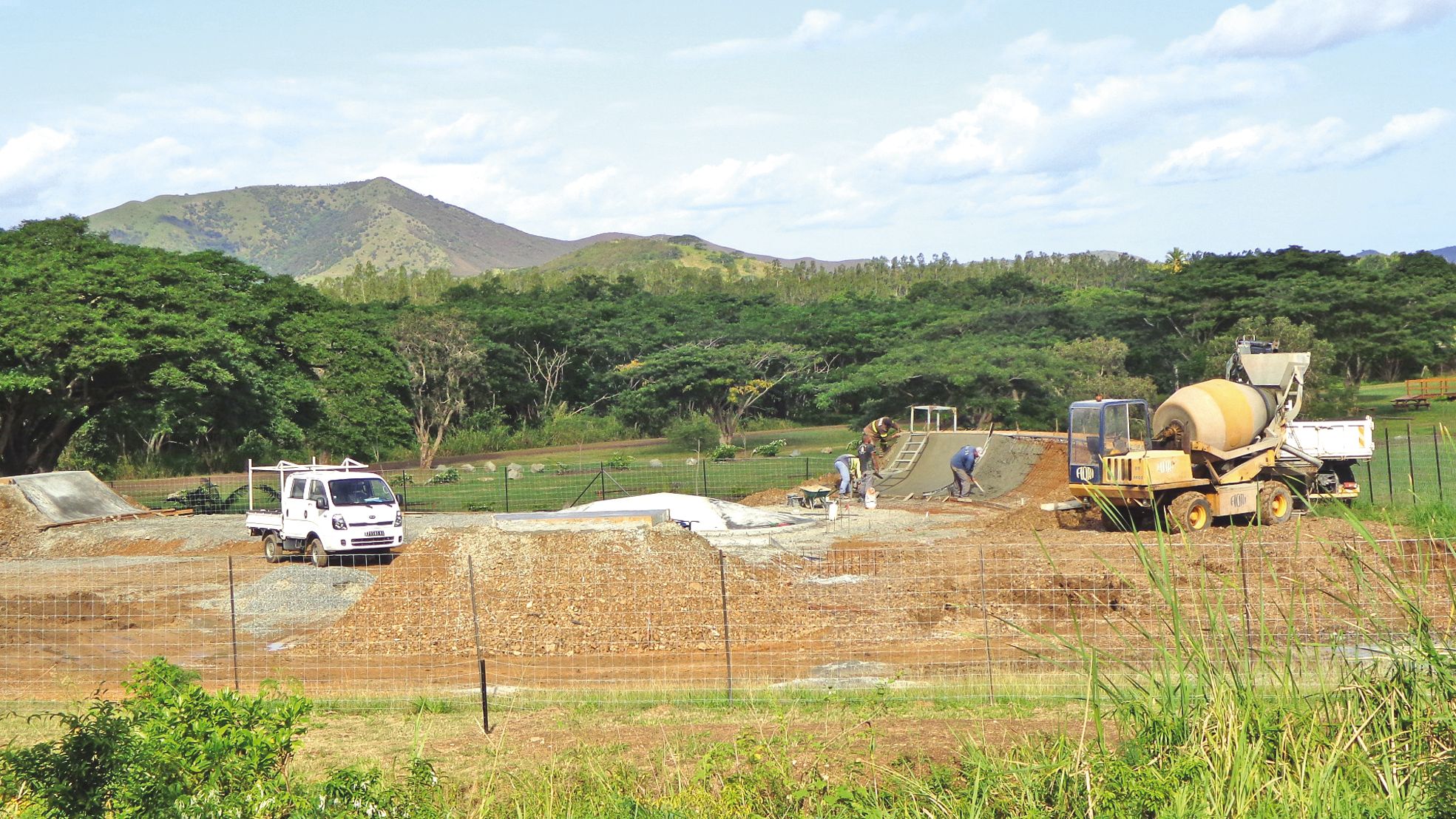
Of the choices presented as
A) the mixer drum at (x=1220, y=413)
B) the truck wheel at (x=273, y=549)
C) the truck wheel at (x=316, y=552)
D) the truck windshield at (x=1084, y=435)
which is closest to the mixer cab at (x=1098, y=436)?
the truck windshield at (x=1084, y=435)

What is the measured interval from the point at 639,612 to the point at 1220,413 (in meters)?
12.4

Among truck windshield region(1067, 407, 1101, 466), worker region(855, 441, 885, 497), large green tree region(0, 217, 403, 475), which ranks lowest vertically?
worker region(855, 441, 885, 497)

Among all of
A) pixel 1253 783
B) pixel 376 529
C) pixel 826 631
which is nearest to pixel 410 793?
pixel 1253 783

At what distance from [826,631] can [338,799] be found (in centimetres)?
950

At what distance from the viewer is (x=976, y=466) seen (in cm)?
3044

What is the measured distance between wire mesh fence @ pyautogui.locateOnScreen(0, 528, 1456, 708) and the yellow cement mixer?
4296 mm

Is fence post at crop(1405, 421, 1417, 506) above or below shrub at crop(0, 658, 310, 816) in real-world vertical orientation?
above

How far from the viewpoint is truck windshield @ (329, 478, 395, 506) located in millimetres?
21906

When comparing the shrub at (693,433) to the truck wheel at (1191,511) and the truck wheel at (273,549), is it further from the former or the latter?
the truck wheel at (1191,511)

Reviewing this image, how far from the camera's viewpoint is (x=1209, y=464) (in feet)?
72.8

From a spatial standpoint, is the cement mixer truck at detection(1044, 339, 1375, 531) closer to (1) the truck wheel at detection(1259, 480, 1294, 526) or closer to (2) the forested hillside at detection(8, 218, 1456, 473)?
(1) the truck wheel at detection(1259, 480, 1294, 526)

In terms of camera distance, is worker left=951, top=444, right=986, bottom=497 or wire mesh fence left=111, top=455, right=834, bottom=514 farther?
wire mesh fence left=111, top=455, right=834, bottom=514

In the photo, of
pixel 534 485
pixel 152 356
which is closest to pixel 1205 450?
pixel 534 485

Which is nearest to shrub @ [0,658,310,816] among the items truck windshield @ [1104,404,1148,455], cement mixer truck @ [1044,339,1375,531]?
cement mixer truck @ [1044,339,1375,531]
